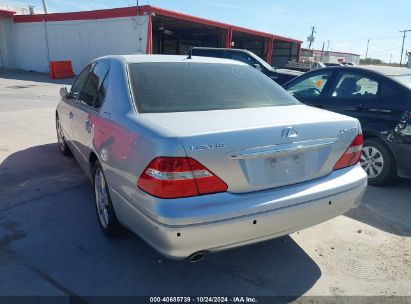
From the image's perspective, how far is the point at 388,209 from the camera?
411cm

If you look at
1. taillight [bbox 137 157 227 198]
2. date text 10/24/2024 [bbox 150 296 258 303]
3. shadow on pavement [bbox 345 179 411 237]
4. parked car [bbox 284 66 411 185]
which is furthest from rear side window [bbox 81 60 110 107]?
parked car [bbox 284 66 411 185]

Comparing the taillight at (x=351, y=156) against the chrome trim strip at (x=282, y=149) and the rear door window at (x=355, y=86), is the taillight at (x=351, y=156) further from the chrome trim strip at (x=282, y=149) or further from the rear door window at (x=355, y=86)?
the rear door window at (x=355, y=86)

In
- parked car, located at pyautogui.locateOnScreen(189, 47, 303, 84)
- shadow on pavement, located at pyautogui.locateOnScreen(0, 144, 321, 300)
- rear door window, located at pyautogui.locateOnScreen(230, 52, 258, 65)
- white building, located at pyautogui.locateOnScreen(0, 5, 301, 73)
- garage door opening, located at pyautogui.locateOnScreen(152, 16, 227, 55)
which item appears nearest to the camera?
shadow on pavement, located at pyautogui.locateOnScreen(0, 144, 321, 300)

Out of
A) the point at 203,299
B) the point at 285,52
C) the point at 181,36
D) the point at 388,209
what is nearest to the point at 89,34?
the point at 181,36

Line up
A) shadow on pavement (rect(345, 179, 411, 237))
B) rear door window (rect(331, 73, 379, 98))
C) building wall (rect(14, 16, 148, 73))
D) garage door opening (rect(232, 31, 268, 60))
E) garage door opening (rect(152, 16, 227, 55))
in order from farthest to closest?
garage door opening (rect(232, 31, 268, 60)) → garage door opening (rect(152, 16, 227, 55)) → building wall (rect(14, 16, 148, 73)) → rear door window (rect(331, 73, 379, 98)) → shadow on pavement (rect(345, 179, 411, 237))

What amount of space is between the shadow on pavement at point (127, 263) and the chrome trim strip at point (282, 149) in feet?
3.35

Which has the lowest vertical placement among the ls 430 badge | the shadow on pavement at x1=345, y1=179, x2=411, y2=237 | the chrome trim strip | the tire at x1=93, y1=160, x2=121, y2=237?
the shadow on pavement at x1=345, y1=179, x2=411, y2=237

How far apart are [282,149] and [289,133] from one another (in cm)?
13

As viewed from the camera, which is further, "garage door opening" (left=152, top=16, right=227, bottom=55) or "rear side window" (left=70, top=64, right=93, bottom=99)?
"garage door opening" (left=152, top=16, right=227, bottom=55)

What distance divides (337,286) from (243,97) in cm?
169

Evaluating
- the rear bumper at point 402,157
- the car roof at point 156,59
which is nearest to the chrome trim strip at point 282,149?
the car roof at point 156,59

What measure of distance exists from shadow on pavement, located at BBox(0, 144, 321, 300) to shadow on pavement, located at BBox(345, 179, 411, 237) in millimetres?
1098

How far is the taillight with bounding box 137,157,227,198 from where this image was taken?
2195mm

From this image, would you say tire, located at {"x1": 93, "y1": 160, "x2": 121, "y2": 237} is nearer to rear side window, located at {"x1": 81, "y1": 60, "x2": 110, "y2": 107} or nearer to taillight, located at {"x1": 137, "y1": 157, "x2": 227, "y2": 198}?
rear side window, located at {"x1": 81, "y1": 60, "x2": 110, "y2": 107}
